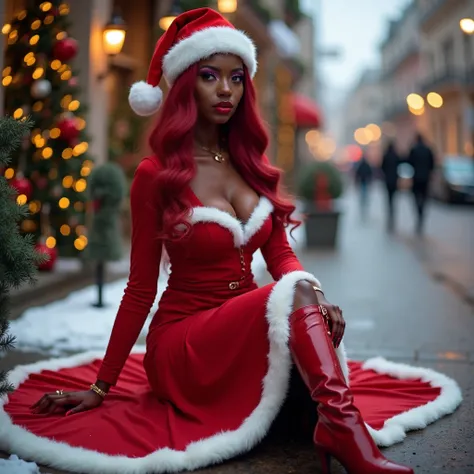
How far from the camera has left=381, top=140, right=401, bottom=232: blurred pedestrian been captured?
53.0 feet

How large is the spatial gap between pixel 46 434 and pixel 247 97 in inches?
71.2

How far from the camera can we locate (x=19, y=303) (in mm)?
6410

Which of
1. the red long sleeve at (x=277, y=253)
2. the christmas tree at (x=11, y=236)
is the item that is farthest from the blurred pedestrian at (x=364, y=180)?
the christmas tree at (x=11, y=236)

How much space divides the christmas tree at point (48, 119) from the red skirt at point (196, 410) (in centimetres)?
435

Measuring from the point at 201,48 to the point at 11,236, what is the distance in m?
1.23

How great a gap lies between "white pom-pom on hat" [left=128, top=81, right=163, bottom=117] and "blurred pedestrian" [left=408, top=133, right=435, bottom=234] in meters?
11.9

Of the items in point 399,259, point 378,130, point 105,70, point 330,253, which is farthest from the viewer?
point 378,130

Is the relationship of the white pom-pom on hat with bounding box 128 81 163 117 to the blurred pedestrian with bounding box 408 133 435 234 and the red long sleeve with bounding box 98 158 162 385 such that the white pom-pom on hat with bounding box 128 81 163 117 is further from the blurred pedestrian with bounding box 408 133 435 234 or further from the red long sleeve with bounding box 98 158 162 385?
the blurred pedestrian with bounding box 408 133 435 234

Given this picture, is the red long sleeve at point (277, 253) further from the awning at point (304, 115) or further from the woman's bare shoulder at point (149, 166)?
the awning at point (304, 115)

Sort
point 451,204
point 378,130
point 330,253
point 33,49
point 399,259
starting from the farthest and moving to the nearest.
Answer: point 378,130
point 451,204
point 330,253
point 399,259
point 33,49

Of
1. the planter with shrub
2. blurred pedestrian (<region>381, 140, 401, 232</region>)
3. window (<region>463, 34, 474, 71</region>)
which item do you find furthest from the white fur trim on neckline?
window (<region>463, 34, 474, 71</region>)

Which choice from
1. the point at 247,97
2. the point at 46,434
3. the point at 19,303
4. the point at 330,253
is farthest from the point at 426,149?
the point at 46,434

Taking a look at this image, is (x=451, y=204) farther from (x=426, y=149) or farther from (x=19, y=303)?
(x=19, y=303)

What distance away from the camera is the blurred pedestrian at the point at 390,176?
1614 centimetres
